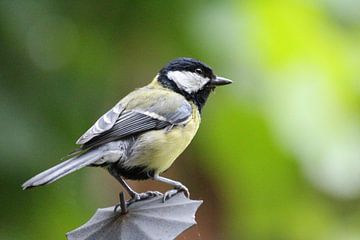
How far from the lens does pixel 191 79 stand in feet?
8.20

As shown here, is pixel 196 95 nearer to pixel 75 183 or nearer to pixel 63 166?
pixel 75 183

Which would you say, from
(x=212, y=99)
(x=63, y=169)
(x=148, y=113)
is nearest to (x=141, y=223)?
(x=63, y=169)

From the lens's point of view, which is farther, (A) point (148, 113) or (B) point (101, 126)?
(A) point (148, 113)

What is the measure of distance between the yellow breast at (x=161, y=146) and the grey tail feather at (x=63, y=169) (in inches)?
7.7

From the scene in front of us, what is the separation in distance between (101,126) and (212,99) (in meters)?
0.89

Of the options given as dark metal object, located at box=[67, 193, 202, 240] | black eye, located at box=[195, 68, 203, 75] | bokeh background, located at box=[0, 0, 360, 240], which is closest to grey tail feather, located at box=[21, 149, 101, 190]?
dark metal object, located at box=[67, 193, 202, 240]

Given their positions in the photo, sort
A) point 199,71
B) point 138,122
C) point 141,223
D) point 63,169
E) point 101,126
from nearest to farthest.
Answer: point 141,223
point 63,169
point 101,126
point 138,122
point 199,71

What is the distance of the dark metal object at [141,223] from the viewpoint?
159cm

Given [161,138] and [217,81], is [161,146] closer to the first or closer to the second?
[161,138]

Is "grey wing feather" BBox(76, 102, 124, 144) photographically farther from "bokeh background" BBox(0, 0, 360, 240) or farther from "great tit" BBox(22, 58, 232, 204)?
"bokeh background" BBox(0, 0, 360, 240)

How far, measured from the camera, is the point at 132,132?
2133mm

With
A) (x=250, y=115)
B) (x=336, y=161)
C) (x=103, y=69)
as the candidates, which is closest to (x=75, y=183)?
(x=103, y=69)

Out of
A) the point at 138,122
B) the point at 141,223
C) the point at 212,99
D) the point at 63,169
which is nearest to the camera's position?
the point at 141,223

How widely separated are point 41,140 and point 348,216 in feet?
3.77
